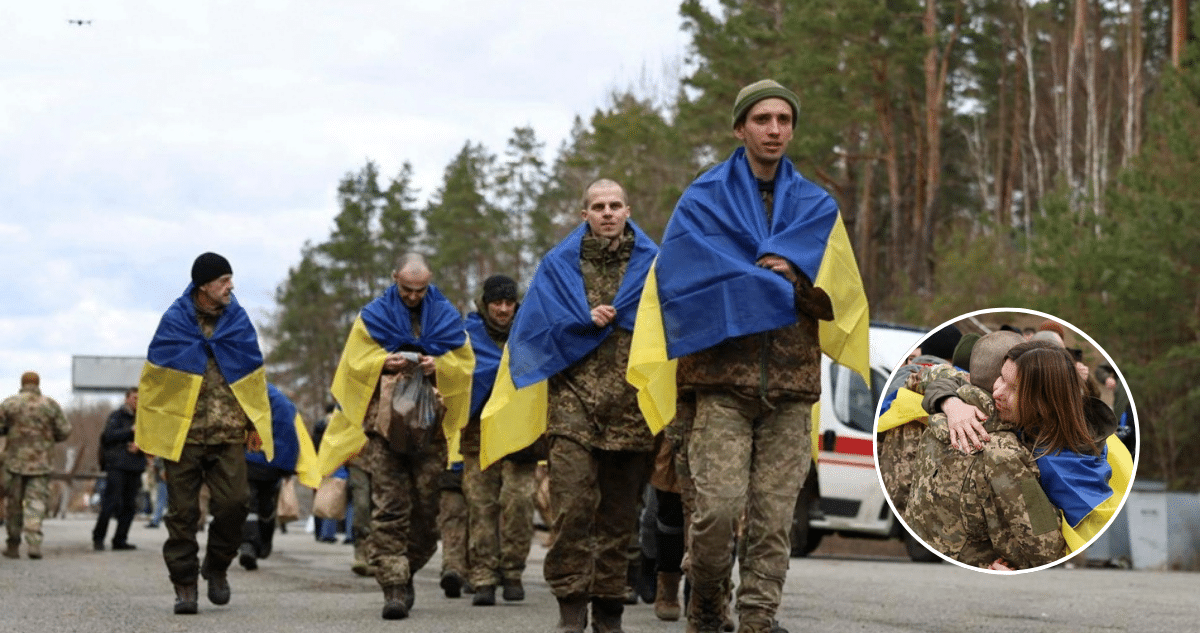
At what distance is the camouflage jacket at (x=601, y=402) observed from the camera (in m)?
7.60

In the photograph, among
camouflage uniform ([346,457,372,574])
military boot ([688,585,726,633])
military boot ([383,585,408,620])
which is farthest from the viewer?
camouflage uniform ([346,457,372,574])

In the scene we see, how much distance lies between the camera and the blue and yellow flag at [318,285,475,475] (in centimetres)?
990

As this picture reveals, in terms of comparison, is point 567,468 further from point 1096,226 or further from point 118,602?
point 1096,226

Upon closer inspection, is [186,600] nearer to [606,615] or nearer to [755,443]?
[606,615]

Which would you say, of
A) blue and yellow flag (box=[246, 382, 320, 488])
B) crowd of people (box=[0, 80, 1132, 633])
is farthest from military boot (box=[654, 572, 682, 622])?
blue and yellow flag (box=[246, 382, 320, 488])

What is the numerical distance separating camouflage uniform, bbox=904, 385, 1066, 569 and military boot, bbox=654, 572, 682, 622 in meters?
5.34

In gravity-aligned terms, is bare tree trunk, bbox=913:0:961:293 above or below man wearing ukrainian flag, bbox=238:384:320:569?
Result: above

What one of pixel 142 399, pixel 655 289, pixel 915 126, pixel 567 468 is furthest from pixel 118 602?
pixel 915 126

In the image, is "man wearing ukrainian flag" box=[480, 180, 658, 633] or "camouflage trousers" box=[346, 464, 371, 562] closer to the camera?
"man wearing ukrainian flag" box=[480, 180, 658, 633]

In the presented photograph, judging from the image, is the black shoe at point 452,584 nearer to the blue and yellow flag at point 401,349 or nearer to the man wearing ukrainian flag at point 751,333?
the blue and yellow flag at point 401,349

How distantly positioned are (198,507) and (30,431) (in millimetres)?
9413

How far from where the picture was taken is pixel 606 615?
776 centimetres

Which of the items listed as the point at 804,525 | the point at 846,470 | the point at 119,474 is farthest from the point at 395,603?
the point at 119,474

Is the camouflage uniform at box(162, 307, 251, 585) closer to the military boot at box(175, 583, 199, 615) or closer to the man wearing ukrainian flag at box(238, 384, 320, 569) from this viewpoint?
the military boot at box(175, 583, 199, 615)
